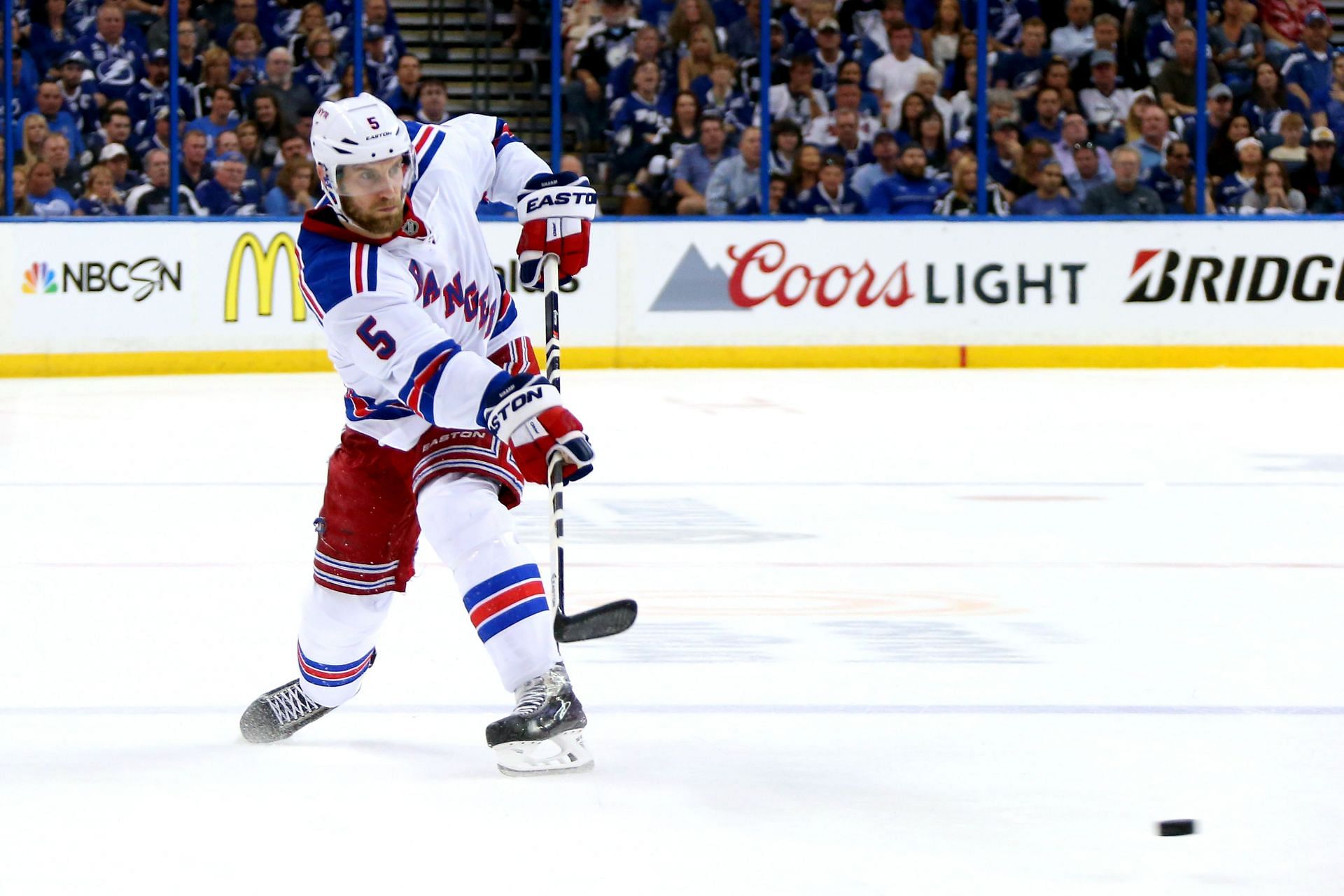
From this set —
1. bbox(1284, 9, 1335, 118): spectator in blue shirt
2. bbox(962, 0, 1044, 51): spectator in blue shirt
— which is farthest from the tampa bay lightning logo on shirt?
bbox(1284, 9, 1335, 118): spectator in blue shirt

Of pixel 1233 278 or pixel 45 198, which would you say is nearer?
pixel 45 198

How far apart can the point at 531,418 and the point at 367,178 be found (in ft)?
1.45

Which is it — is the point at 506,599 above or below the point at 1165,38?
below

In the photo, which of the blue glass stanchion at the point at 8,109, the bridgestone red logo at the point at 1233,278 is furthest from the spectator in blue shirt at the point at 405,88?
the bridgestone red logo at the point at 1233,278

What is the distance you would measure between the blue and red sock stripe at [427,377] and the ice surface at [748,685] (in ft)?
1.86

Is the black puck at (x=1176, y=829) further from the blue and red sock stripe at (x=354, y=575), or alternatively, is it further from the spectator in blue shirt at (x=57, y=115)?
the spectator in blue shirt at (x=57, y=115)

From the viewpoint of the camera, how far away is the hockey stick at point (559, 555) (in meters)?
3.30

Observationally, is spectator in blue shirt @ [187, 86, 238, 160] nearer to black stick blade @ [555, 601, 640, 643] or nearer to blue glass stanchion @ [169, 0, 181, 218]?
blue glass stanchion @ [169, 0, 181, 218]

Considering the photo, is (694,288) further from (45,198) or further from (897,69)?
(45,198)

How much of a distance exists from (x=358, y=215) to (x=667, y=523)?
9.07 feet

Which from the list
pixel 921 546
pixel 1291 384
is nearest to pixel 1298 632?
pixel 921 546

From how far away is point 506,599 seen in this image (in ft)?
9.95

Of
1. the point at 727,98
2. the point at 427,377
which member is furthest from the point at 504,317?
the point at 727,98

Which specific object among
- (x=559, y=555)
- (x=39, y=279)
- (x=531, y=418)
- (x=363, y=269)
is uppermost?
(x=363, y=269)
